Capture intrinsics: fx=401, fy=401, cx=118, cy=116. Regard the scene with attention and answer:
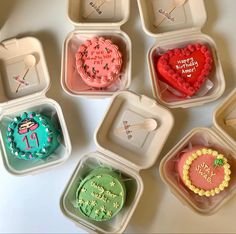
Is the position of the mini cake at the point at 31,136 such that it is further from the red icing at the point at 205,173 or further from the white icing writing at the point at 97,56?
the red icing at the point at 205,173

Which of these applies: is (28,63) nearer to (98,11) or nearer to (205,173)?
(98,11)

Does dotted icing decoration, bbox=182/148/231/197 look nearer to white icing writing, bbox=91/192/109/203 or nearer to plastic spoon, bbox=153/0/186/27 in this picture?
white icing writing, bbox=91/192/109/203

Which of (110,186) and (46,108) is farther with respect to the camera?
(46,108)

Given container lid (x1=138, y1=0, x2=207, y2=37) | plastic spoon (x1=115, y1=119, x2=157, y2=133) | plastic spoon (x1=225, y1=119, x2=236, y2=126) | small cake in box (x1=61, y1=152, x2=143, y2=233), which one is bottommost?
small cake in box (x1=61, y1=152, x2=143, y2=233)

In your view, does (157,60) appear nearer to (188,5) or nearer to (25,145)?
(188,5)

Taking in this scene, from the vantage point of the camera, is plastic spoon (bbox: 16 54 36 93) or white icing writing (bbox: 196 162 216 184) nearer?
white icing writing (bbox: 196 162 216 184)

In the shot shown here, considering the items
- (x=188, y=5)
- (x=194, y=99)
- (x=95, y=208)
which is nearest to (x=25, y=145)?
(x=95, y=208)

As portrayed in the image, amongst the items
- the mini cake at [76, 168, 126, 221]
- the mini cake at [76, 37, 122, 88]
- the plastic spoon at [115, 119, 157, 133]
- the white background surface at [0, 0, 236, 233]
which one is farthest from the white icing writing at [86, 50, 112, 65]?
the mini cake at [76, 168, 126, 221]
